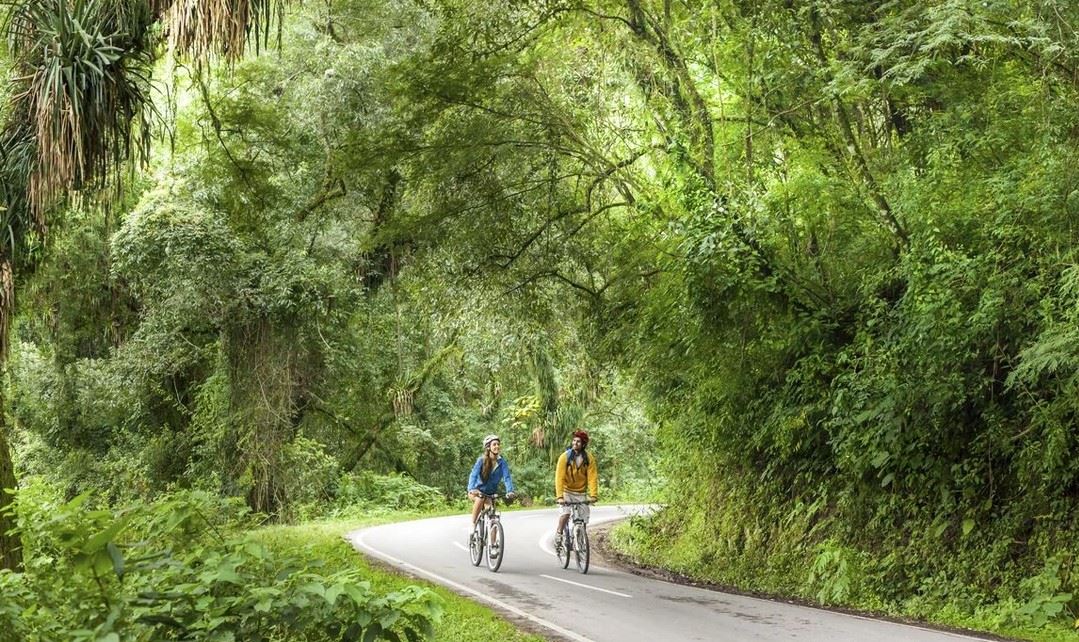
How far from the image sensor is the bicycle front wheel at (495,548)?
15.4 m

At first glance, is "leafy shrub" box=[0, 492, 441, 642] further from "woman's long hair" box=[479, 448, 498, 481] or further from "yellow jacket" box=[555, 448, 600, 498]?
"yellow jacket" box=[555, 448, 600, 498]

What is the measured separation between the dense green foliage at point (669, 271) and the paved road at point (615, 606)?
139 cm

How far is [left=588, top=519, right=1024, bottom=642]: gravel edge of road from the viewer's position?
10.5m

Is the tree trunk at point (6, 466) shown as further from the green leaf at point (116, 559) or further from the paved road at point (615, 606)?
the paved road at point (615, 606)

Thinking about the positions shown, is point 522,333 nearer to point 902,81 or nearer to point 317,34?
point 317,34

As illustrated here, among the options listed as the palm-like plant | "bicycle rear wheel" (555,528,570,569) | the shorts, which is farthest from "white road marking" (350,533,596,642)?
the palm-like plant

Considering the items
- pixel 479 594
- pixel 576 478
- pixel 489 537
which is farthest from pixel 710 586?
pixel 479 594

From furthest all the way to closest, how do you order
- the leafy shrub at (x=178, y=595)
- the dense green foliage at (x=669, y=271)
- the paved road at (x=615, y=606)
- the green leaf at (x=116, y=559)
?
the dense green foliage at (x=669, y=271), the paved road at (x=615, y=606), the leafy shrub at (x=178, y=595), the green leaf at (x=116, y=559)

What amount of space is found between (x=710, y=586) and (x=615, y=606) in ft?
10.9

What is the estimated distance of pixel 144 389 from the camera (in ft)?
86.5

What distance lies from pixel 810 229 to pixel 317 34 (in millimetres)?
11729

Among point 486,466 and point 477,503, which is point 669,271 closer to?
point 486,466

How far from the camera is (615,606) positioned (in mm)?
11859

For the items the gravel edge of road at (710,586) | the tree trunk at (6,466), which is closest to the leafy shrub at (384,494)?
the gravel edge of road at (710,586)
